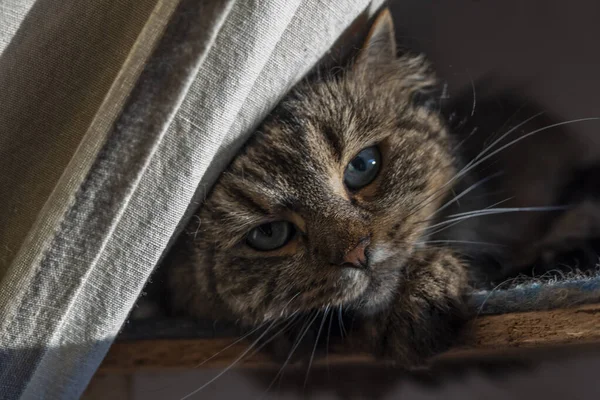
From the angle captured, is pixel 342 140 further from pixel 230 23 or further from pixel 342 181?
pixel 230 23

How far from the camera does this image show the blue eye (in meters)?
1.10

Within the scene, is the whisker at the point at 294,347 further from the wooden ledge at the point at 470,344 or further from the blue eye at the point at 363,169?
the blue eye at the point at 363,169

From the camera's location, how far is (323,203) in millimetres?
995

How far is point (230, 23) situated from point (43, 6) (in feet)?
1.16

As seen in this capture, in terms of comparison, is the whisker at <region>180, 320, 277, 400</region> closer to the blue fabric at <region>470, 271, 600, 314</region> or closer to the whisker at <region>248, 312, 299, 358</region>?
the whisker at <region>248, 312, 299, 358</region>

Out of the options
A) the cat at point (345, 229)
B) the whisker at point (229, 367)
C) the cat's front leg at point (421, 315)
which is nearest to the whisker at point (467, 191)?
the cat at point (345, 229)

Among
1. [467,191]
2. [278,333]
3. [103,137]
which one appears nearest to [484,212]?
[467,191]

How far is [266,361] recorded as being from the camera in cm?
108

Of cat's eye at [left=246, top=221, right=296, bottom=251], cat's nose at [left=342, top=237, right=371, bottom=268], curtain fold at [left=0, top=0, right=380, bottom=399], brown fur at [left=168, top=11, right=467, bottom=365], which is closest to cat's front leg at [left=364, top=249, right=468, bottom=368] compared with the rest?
brown fur at [left=168, top=11, right=467, bottom=365]

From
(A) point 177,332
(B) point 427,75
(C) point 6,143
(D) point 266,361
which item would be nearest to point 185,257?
(A) point 177,332

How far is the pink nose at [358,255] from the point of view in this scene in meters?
0.97

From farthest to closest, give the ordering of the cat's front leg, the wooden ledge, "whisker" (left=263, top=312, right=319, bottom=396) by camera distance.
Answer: "whisker" (left=263, top=312, right=319, bottom=396) < the cat's front leg < the wooden ledge

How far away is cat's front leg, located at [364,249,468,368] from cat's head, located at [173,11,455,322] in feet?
0.10

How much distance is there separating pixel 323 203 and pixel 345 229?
0.06 metres
